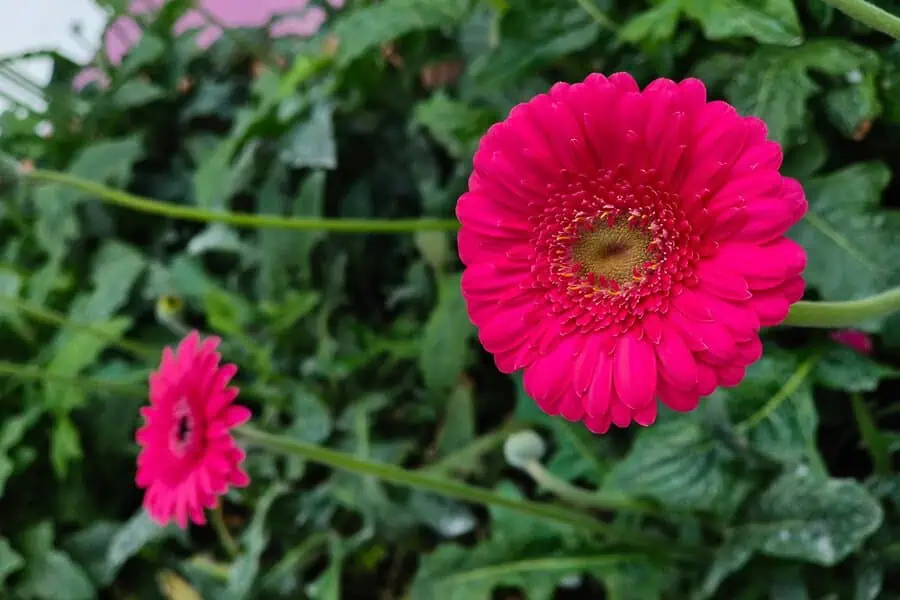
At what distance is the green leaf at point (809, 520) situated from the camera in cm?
53

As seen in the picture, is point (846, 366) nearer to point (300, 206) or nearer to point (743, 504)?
point (743, 504)

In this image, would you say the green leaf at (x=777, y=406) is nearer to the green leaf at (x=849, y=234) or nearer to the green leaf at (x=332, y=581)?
the green leaf at (x=849, y=234)

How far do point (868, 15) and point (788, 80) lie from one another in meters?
0.24

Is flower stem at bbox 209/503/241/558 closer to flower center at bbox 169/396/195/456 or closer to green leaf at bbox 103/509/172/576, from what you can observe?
green leaf at bbox 103/509/172/576

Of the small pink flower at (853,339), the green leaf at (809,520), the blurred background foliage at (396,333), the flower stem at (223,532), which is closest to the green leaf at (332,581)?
the blurred background foliage at (396,333)

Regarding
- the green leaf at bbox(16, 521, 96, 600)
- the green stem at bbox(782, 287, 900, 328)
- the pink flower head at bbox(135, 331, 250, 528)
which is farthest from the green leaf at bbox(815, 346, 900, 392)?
the green leaf at bbox(16, 521, 96, 600)

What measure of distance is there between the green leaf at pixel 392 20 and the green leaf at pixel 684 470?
0.38 metres

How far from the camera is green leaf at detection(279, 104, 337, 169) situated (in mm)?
833

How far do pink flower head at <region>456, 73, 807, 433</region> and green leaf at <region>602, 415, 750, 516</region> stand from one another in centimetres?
Result: 27

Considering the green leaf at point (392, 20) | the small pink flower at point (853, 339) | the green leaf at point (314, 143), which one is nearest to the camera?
the small pink flower at point (853, 339)

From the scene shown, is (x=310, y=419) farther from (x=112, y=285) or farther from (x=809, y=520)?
(x=809, y=520)

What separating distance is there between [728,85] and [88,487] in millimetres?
775

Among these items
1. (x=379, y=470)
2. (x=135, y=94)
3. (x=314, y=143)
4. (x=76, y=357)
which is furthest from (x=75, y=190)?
(x=379, y=470)

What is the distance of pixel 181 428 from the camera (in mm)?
564
